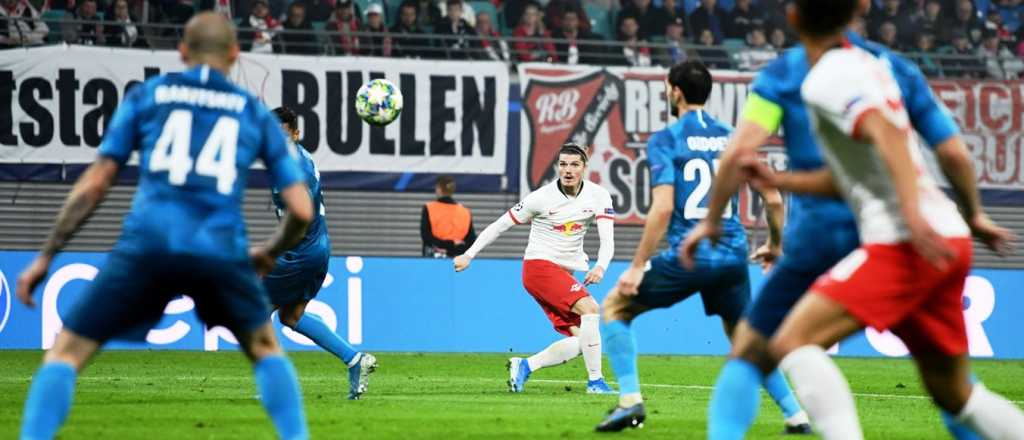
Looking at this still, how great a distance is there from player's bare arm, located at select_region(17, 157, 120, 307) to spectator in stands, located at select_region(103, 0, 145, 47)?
15.5 m

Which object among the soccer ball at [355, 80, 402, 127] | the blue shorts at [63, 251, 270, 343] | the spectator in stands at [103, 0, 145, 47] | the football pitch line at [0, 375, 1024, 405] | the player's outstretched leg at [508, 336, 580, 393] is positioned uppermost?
the blue shorts at [63, 251, 270, 343]

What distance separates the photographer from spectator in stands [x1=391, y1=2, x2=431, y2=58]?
23.1m

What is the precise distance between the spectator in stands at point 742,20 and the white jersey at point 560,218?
12.5 meters

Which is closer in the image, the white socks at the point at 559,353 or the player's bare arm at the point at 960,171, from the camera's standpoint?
the player's bare arm at the point at 960,171

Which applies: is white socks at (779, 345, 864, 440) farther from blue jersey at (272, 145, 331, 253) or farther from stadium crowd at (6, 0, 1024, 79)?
stadium crowd at (6, 0, 1024, 79)

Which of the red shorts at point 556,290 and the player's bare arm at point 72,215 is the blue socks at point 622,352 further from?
the red shorts at point 556,290

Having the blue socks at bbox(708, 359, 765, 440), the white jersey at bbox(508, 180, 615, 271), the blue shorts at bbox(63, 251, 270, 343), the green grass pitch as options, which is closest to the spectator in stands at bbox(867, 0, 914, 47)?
the green grass pitch

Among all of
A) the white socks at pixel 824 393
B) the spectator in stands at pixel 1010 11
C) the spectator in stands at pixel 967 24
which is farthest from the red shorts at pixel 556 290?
the spectator in stands at pixel 1010 11

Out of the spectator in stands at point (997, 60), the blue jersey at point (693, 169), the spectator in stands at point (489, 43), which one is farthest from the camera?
the spectator in stands at point (997, 60)

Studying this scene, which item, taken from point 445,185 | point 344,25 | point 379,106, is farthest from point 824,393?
point 344,25

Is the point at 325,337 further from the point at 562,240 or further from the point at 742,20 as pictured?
the point at 742,20

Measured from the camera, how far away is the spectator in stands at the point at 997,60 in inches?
961

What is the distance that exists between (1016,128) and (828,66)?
18951 millimetres

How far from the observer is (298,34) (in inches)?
900
